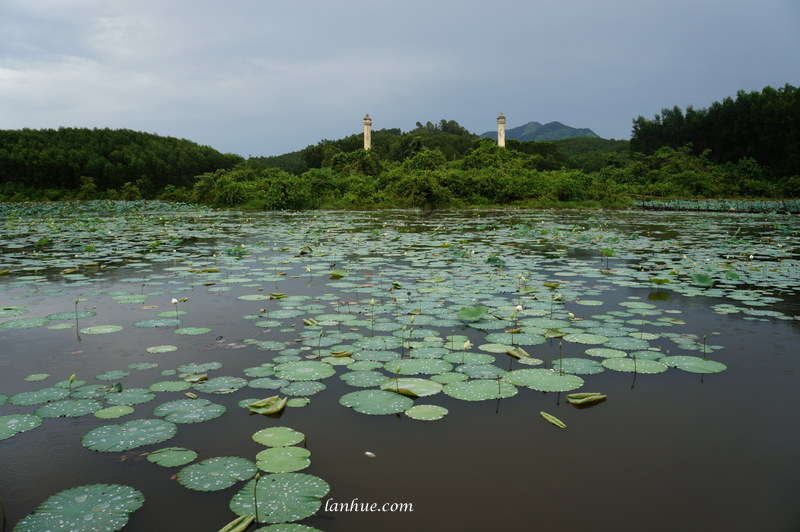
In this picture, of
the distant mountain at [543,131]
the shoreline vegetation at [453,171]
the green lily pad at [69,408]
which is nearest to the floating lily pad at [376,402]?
the green lily pad at [69,408]

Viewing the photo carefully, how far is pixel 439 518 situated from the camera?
1.65 meters

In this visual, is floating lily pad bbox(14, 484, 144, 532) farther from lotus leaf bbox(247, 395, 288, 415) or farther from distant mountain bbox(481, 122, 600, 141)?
distant mountain bbox(481, 122, 600, 141)

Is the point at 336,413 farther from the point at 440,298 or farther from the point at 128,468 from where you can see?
the point at 440,298

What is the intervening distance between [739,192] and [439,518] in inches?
1316

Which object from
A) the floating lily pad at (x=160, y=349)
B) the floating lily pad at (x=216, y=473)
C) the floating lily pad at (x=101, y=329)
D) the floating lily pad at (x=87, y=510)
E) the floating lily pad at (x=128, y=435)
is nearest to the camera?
the floating lily pad at (x=87, y=510)

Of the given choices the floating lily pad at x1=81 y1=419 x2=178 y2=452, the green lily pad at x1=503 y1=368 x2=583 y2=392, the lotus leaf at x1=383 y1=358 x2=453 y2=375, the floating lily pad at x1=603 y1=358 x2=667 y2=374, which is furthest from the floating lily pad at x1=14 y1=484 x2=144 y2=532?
the floating lily pad at x1=603 y1=358 x2=667 y2=374

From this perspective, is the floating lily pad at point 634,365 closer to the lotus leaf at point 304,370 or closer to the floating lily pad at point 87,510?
the lotus leaf at point 304,370

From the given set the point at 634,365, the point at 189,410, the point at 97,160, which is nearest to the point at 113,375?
the point at 189,410

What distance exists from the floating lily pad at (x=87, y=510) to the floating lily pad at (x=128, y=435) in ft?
Answer: 0.93

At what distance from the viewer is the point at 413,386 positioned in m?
2.67

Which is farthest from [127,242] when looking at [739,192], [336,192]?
[739,192]

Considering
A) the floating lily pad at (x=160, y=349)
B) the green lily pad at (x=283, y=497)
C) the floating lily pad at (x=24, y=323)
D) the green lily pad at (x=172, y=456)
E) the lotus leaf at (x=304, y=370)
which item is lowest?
the green lily pad at (x=283, y=497)

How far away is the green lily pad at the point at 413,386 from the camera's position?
2598 mm

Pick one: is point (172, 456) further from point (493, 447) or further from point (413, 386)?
point (493, 447)
